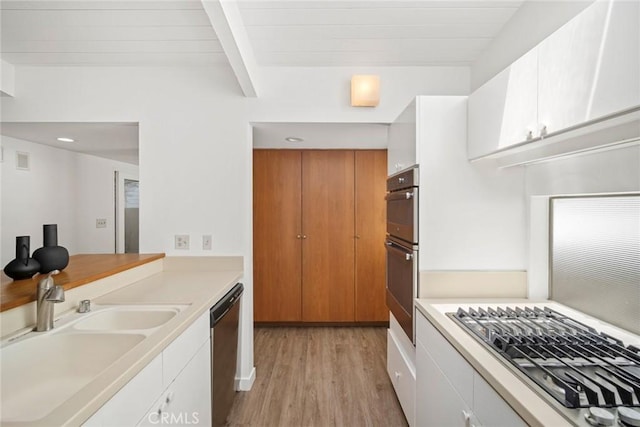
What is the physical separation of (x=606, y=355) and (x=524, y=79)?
1102 millimetres

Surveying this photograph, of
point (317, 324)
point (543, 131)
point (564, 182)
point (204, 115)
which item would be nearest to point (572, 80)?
point (543, 131)

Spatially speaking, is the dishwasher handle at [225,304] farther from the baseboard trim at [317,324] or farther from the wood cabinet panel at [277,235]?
the baseboard trim at [317,324]

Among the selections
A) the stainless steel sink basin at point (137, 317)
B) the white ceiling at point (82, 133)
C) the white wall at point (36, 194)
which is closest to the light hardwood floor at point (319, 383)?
the stainless steel sink basin at point (137, 317)

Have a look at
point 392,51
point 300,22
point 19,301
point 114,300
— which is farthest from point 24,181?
point 392,51

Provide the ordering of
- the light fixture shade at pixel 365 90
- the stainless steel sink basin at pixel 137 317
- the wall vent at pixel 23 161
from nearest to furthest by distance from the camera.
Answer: the stainless steel sink basin at pixel 137 317, the light fixture shade at pixel 365 90, the wall vent at pixel 23 161

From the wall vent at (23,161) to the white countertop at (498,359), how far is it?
13.6 feet

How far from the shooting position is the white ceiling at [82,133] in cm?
268

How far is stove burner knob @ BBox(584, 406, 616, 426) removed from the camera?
30.6 inches

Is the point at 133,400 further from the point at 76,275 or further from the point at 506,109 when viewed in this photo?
the point at 506,109

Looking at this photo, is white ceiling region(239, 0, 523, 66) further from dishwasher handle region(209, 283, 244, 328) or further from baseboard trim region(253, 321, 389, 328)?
baseboard trim region(253, 321, 389, 328)

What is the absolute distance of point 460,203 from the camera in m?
1.98

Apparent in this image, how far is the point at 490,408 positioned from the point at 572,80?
1137 mm

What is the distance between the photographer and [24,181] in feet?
11.7

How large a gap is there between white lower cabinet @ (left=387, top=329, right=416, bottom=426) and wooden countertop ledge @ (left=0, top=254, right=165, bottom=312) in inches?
72.1
